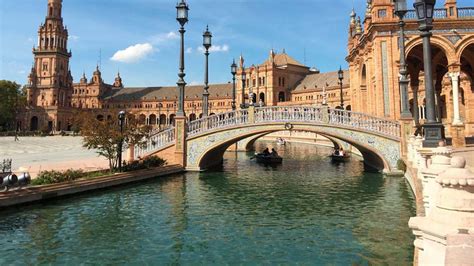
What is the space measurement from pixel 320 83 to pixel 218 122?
81.7 metres

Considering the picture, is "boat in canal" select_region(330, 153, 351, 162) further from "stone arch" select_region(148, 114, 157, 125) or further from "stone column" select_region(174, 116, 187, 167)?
"stone arch" select_region(148, 114, 157, 125)

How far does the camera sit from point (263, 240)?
9328 mm

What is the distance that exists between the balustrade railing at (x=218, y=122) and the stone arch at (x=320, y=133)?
0.40 metres

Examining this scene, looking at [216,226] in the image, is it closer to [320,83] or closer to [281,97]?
[320,83]

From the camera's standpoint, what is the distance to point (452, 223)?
3.59 m

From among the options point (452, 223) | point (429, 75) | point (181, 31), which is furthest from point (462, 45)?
point (452, 223)

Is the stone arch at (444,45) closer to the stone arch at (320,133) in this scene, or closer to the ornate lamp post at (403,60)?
the ornate lamp post at (403,60)

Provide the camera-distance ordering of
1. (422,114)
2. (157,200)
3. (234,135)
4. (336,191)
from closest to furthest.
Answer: (157,200), (336,191), (234,135), (422,114)

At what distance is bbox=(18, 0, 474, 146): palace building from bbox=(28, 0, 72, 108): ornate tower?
0.30m

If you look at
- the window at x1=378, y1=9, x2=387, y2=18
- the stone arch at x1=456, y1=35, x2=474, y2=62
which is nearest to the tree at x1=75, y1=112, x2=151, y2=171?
the window at x1=378, y1=9, x2=387, y2=18

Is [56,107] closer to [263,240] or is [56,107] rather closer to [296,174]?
[296,174]

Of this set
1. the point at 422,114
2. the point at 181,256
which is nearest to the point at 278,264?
the point at 181,256

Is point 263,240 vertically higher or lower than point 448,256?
lower

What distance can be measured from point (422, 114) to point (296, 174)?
44.9m
